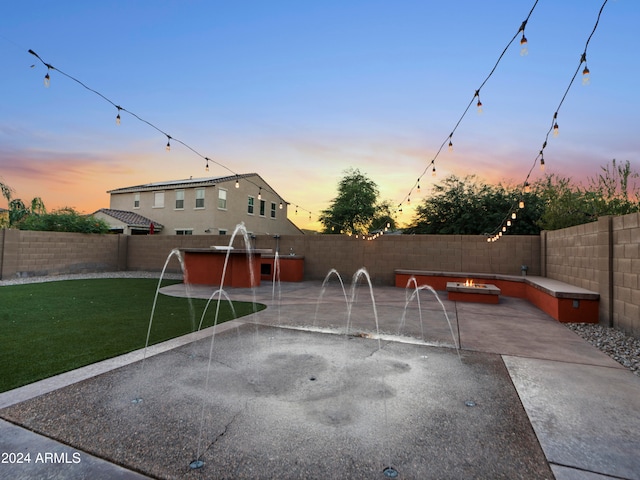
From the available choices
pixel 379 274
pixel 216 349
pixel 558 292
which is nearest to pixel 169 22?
pixel 216 349

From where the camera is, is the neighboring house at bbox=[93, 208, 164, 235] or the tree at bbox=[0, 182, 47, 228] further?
the neighboring house at bbox=[93, 208, 164, 235]

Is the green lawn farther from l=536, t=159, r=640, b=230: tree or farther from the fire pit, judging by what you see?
l=536, t=159, r=640, b=230: tree

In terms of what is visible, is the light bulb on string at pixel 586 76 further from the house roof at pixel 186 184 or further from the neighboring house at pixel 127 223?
the neighboring house at pixel 127 223

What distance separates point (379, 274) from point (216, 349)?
31.2ft

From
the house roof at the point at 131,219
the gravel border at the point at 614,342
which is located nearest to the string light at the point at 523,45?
the gravel border at the point at 614,342

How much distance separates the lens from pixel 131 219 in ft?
72.5

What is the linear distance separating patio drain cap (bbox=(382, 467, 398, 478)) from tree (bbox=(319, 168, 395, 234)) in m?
27.5

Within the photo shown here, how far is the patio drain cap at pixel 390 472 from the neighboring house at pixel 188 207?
62.9ft

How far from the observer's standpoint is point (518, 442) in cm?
224

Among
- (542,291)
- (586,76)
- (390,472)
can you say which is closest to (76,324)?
(390,472)

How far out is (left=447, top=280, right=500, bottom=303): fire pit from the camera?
8.60 metres

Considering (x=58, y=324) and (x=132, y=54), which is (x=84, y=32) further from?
(x=58, y=324)

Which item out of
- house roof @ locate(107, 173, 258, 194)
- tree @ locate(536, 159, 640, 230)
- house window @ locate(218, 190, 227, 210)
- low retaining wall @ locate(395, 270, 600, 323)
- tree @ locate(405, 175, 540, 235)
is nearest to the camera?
low retaining wall @ locate(395, 270, 600, 323)

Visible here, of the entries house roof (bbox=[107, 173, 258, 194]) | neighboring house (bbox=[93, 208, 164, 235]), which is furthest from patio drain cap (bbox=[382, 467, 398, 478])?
neighboring house (bbox=[93, 208, 164, 235])
